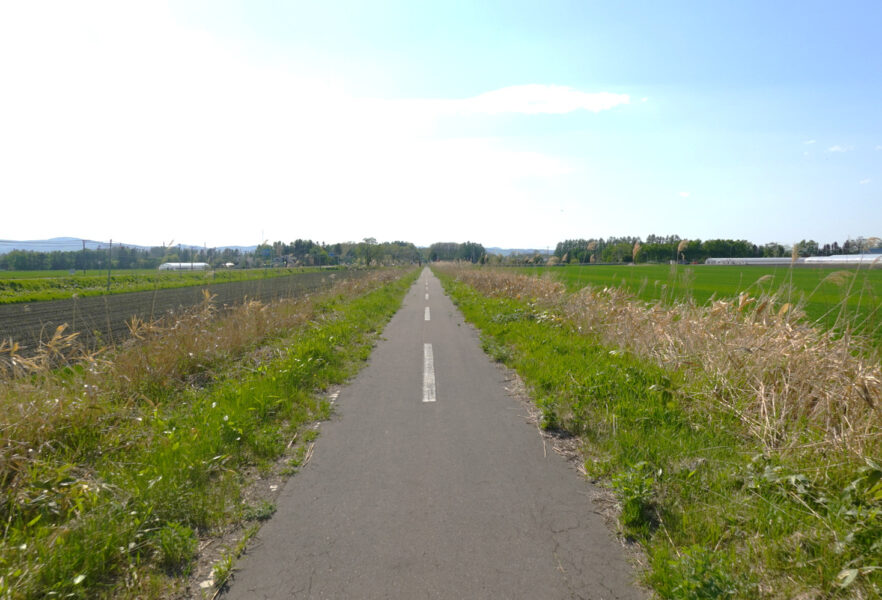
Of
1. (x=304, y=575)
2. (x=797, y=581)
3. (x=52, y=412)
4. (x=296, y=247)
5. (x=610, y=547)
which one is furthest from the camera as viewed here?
(x=296, y=247)

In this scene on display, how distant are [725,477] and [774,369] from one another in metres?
2.09

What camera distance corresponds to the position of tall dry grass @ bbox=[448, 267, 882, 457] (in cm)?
402

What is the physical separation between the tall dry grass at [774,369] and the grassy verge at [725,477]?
3 centimetres

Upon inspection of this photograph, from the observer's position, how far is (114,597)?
257cm

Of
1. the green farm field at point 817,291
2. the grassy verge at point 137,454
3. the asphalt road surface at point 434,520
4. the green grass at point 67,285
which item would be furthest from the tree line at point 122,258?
the asphalt road surface at point 434,520

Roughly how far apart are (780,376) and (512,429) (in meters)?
2.99

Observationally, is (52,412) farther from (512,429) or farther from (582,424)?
(582,424)

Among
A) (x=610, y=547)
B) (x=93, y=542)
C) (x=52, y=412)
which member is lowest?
(x=610, y=547)

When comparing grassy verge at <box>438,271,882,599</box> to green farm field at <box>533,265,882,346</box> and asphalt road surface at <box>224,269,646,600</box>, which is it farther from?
green farm field at <box>533,265,882,346</box>

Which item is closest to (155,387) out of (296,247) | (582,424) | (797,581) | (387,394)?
(387,394)

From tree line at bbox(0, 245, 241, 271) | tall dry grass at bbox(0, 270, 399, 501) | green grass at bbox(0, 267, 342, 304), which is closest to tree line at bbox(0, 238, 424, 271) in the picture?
tree line at bbox(0, 245, 241, 271)

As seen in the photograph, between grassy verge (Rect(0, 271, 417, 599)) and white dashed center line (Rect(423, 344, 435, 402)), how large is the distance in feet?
4.46

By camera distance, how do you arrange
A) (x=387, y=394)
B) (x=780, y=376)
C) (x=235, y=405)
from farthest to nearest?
(x=387, y=394) < (x=235, y=405) < (x=780, y=376)

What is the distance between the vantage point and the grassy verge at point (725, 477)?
2557mm
